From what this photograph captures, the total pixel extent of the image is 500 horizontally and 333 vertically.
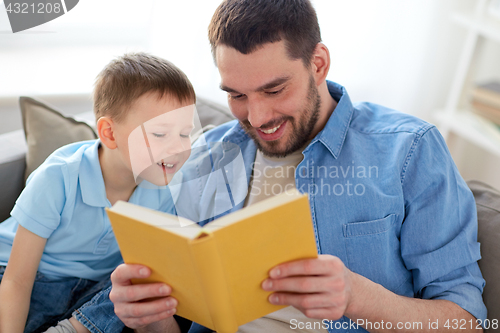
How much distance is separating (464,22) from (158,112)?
1.69 meters

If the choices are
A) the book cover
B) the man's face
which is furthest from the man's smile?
the book cover

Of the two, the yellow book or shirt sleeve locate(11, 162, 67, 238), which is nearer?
the yellow book

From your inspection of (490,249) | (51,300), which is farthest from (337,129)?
(51,300)

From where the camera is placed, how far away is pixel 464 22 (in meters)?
2.02

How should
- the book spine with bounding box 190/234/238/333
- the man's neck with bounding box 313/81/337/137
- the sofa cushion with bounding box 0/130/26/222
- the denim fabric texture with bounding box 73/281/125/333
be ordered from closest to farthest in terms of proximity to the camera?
the book spine with bounding box 190/234/238/333, the denim fabric texture with bounding box 73/281/125/333, the man's neck with bounding box 313/81/337/137, the sofa cushion with bounding box 0/130/26/222

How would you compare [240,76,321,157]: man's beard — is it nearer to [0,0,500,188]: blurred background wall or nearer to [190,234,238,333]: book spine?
[190,234,238,333]: book spine

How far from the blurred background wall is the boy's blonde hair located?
1079 mm

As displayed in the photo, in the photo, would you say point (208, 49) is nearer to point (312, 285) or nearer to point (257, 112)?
point (257, 112)

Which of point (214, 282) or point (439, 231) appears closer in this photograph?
point (214, 282)

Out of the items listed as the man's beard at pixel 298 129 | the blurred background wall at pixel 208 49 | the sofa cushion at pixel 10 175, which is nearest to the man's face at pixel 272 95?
the man's beard at pixel 298 129

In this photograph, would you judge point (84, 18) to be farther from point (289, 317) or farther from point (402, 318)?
point (402, 318)

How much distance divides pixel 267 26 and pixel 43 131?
80 centimetres

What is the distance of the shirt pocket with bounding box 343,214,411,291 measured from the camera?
978 mm

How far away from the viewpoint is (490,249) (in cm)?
99
